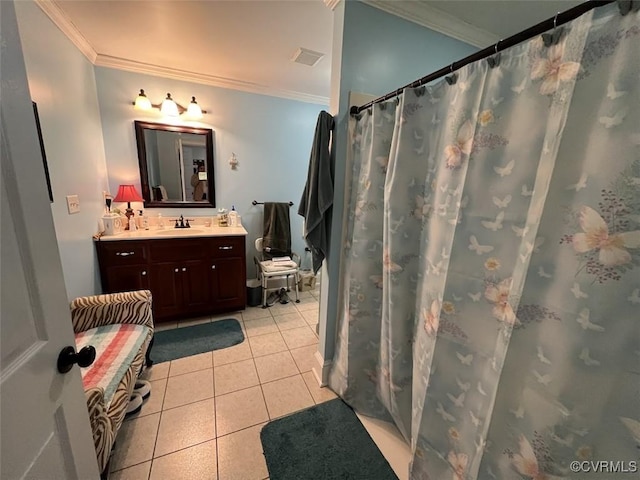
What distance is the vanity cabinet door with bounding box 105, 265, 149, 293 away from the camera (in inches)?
89.3

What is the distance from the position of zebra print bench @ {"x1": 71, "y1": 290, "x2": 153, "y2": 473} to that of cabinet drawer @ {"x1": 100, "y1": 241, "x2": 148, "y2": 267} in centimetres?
66

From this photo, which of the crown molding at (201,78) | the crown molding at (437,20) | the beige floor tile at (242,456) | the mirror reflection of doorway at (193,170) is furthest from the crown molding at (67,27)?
the beige floor tile at (242,456)

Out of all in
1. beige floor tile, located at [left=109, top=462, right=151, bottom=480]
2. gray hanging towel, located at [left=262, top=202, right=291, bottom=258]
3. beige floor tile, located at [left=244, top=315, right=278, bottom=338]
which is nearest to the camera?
beige floor tile, located at [left=109, top=462, right=151, bottom=480]

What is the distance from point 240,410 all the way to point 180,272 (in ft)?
4.80

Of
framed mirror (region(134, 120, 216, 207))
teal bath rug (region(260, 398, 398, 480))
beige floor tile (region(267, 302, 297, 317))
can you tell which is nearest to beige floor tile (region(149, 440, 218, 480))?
teal bath rug (region(260, 398, 398, 480))

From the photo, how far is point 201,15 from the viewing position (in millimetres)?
1740

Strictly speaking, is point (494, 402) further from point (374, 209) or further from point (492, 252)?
point (374, 209)

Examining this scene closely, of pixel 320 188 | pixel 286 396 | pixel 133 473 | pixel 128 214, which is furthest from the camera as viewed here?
pixel 128 214

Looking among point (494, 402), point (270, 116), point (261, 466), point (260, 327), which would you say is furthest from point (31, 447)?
point (270, 116)

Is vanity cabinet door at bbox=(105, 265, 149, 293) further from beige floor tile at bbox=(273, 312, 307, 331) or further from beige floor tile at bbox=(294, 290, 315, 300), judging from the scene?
→ beige floor tile at bbox=(294, 290, 315, 300)

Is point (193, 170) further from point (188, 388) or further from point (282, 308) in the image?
point (188, 388)

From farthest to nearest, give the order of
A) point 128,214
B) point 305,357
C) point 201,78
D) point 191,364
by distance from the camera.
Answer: point 201,78 < point 128,214 < point 305,357 < point 191,364

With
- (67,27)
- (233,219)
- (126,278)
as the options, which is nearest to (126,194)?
(126,278)

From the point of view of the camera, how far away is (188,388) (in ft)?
5.84
